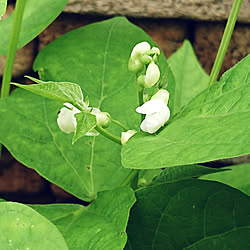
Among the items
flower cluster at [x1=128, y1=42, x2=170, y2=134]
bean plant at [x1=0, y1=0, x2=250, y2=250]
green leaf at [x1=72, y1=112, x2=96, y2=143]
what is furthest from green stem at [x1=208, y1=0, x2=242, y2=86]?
green leaf at [x1=72, y1=112, x2=96, y2=143]

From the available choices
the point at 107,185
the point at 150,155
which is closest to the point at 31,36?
the point at 107,185

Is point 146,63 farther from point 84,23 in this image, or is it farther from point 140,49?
point 84,23

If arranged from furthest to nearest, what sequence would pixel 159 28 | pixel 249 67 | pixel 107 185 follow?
pixel 159 28
pixel 107 185
pixel 249 67

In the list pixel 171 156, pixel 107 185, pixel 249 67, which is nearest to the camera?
pixel 171 156

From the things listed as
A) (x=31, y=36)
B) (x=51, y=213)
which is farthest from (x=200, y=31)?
(x=51, y=213)

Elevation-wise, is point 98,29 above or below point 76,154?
above

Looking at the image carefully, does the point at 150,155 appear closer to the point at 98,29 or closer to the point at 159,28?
the point at 98,29

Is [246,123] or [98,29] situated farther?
[98,29]
